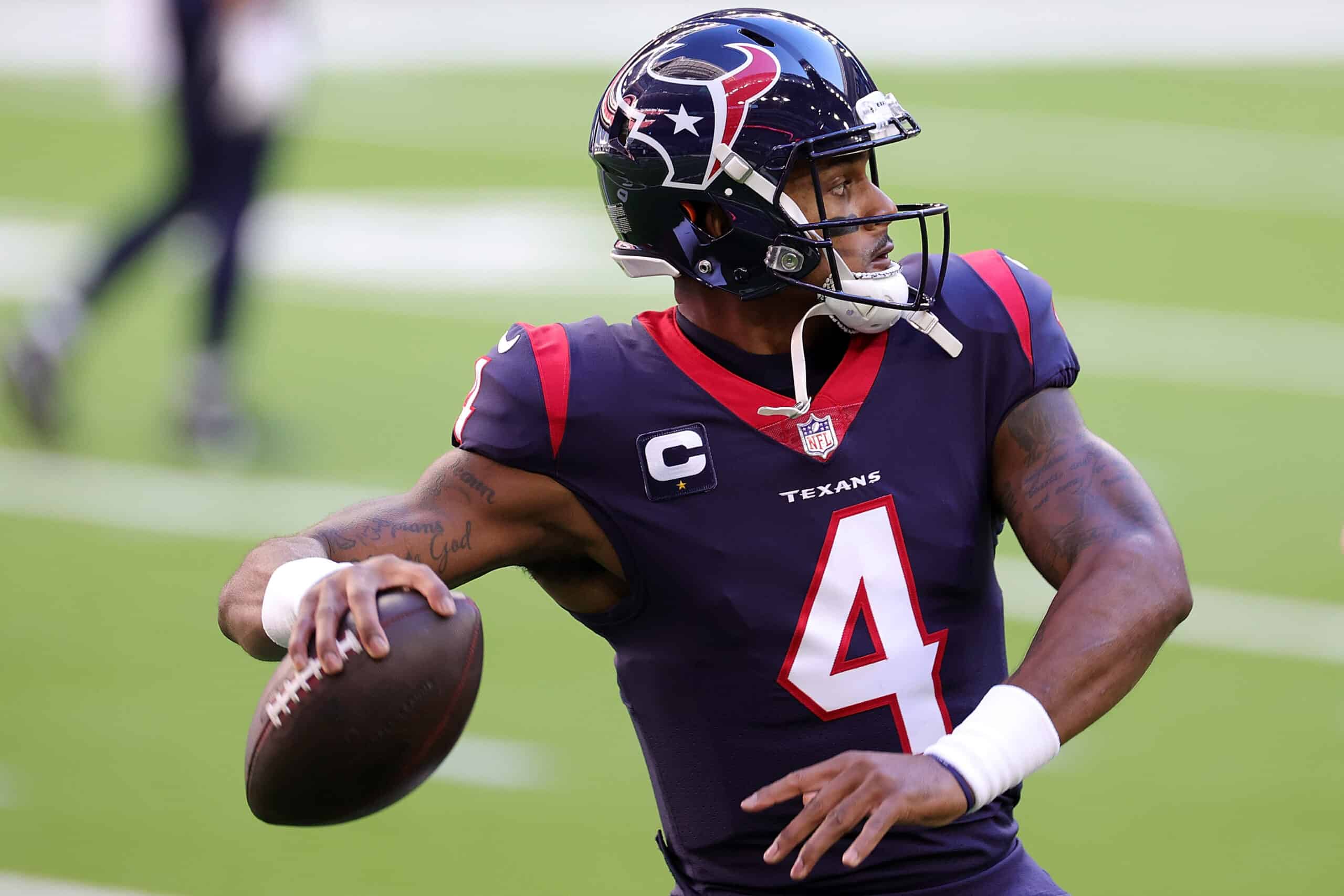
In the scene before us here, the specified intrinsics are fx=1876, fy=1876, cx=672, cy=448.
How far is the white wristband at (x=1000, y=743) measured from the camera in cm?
232

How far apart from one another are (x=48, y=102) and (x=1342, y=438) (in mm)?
7682

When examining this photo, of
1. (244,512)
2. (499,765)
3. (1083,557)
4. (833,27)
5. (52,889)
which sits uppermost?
(1083,557)

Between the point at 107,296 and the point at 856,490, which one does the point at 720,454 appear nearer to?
the point at 856,490

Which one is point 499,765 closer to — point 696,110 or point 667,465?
point 667,465

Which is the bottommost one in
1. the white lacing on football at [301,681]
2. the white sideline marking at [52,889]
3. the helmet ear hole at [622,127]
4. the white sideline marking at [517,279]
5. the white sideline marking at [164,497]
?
the white sideline marking at [517,279]

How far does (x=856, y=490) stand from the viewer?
2.65m

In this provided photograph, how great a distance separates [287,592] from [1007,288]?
3.74 feet

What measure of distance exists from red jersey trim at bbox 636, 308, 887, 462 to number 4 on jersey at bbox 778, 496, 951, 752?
13cm

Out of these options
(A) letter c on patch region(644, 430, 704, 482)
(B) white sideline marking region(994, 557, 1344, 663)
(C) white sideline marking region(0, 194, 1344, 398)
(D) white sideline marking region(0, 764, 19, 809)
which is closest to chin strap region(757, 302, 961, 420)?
(A) letter c on patch region(644, 430, 704, 482)

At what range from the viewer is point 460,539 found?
2650 mm

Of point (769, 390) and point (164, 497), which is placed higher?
point (769, 390)

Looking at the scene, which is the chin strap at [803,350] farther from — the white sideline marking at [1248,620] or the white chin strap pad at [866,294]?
the white sideline marking at [1248,620]

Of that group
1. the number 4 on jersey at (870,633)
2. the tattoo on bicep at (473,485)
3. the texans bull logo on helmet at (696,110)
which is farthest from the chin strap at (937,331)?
the tattoo on bicep at (473,485)

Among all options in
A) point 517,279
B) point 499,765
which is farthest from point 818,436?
point 517,279
